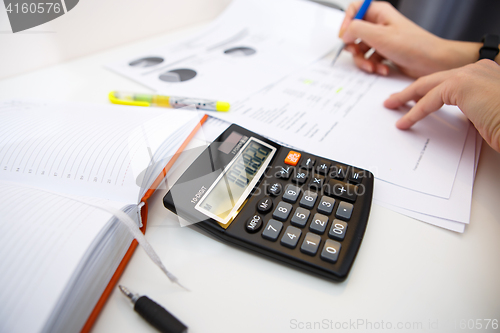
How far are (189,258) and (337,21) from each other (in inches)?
29.0

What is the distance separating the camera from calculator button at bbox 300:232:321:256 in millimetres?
272

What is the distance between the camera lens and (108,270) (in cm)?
27

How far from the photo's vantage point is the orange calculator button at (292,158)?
359 millimetres

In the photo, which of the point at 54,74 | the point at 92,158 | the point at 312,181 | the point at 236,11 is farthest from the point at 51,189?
Answer: the point at 236,11

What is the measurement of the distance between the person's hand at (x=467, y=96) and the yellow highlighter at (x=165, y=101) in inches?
11.4

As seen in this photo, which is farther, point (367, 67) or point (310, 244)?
point (367, 67)

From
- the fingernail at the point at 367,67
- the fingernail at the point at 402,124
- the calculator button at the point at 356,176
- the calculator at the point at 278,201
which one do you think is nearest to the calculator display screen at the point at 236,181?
the calculator at the point at 278,201

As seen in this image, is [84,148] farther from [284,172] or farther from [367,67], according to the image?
[367,67]

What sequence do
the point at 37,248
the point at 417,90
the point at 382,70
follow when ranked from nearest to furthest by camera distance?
the point at 37,248
the point at 417,90
the point at 382,70

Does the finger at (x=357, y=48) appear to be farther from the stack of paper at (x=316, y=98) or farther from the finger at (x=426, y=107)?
the finger at (x=426, y=107)

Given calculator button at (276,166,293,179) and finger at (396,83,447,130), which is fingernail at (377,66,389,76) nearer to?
finger at (396,83,447,130)

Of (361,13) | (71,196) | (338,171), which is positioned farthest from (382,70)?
(71,196)

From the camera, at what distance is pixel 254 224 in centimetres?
29

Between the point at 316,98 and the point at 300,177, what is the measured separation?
0.75 feet
